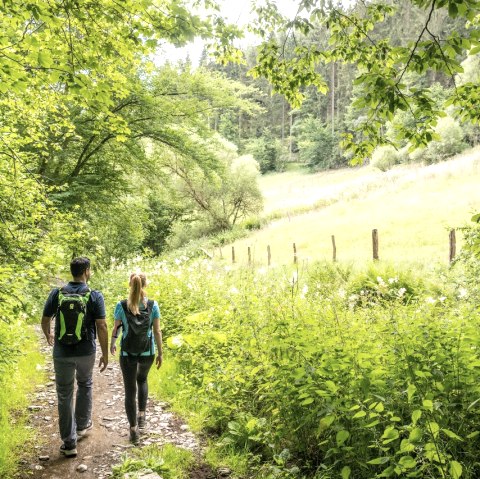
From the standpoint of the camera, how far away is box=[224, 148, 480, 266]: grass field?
70.5 ft

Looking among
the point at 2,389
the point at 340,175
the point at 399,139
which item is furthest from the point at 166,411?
the point at 340,175

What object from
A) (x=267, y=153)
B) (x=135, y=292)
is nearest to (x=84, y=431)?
(x=135, y=292)

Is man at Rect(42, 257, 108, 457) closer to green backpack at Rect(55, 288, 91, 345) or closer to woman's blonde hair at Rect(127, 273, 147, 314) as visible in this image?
green backpack at Rect(55, 288, 91, 345)

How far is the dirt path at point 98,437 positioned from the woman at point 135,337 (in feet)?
1.23

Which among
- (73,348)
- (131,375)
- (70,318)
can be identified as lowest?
(131,375)

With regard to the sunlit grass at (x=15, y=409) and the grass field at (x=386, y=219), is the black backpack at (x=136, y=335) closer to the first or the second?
the sunlit grass at (x=15, y=409)

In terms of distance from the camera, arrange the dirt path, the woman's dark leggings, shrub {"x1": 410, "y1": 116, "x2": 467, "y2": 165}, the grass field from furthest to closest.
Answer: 1. shrub {"x1": 410, "y1": 116, "x2": 467, "y2": 165}
2. the grass field
3. the woman's dark leggings
4. the dirt path

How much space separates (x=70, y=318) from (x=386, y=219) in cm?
2677

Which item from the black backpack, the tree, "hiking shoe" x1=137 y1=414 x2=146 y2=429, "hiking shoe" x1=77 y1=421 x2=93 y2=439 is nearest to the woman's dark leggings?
the black backpack

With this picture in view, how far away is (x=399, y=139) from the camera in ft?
15.3

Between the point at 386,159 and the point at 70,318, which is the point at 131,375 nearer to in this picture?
the point at 70,318

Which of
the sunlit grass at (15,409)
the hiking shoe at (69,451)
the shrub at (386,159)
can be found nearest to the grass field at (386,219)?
the shrub at (386,159)

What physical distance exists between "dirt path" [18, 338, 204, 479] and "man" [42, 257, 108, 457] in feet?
0.68

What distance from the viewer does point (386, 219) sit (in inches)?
1129
